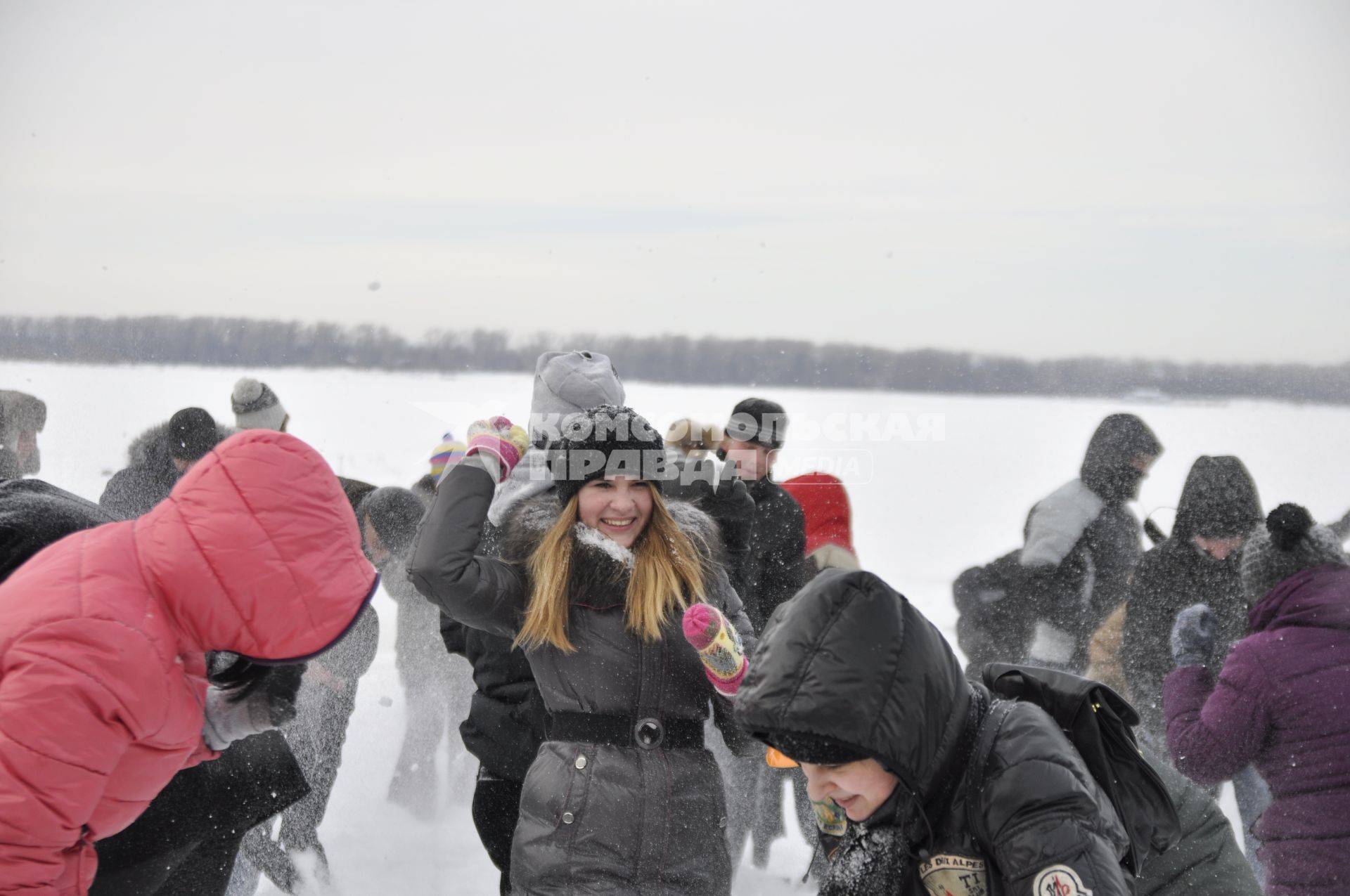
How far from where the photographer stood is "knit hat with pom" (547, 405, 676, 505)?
211cm

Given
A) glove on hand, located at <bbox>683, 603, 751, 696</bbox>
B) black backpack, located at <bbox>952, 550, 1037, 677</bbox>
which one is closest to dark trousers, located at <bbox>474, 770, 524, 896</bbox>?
glove on hand, located at <bbox>683, 603, 751, 696</bbox>

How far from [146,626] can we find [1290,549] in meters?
2.30

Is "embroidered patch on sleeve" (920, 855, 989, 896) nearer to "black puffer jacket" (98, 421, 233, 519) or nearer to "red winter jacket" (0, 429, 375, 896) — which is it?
"red winter jacket" (0, 429, 375, 896)

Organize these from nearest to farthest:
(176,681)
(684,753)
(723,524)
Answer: (176,681)
(684,753)
(723,524)

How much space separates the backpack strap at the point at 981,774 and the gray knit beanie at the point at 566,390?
4.33 ft

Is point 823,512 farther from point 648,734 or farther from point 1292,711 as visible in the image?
point 648,734

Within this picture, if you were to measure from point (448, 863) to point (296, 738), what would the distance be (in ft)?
2.29

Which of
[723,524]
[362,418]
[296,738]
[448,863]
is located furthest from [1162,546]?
[362,418]

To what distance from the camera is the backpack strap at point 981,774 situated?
1.17 metres

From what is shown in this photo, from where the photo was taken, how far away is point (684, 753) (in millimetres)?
1957

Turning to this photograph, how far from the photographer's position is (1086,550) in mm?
3715

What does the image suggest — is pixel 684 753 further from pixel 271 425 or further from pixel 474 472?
pixel 271 425

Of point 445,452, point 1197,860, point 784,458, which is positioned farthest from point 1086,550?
point 445,452

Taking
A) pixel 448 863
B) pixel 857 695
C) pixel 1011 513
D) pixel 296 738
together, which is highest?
pixel 857 695
